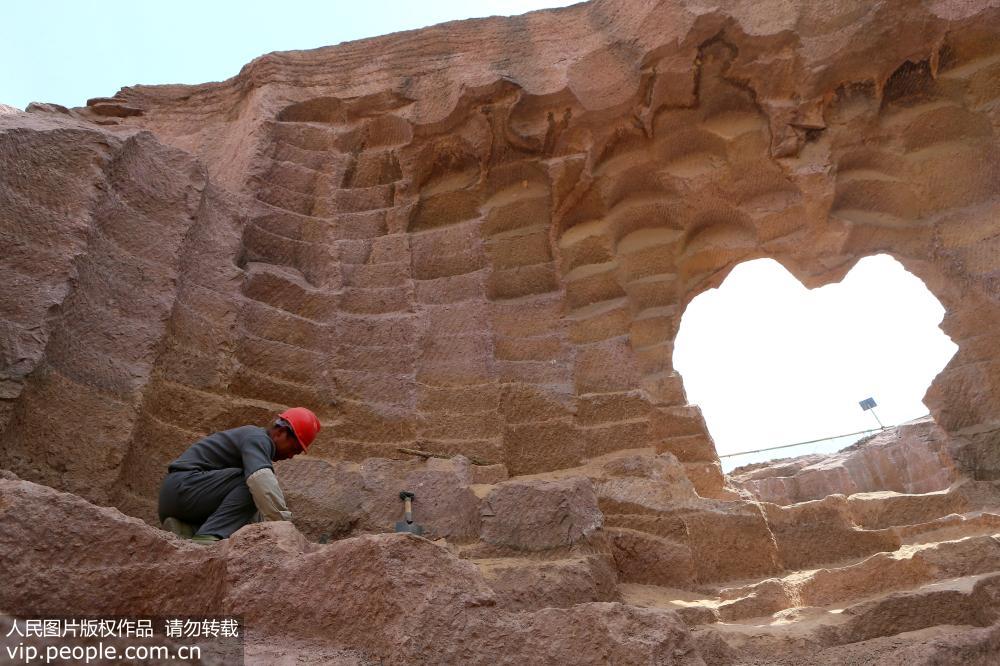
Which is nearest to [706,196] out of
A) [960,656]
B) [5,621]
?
[960,656]

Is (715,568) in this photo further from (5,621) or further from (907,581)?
(5,621)

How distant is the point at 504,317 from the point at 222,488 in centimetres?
281

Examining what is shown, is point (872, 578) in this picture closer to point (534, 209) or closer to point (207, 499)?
point (207, 499)

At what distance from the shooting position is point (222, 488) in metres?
3.60

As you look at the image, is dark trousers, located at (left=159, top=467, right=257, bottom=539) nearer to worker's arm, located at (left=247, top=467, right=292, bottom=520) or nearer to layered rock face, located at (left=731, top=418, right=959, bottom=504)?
worker's arm, located at (left=247, top=467, right=292, bottom=520)

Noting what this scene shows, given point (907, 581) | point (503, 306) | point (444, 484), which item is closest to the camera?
point (907, 581)

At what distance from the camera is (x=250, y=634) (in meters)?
2.27

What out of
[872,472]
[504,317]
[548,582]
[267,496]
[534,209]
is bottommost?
[548,582]

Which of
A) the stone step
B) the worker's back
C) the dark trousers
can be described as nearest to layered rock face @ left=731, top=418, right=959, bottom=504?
the stone step

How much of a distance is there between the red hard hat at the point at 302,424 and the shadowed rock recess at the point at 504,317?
1.26ft

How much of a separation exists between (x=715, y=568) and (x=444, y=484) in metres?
1.66

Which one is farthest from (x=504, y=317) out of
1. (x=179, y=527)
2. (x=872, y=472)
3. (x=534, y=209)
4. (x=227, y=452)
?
(x=872, y=472)

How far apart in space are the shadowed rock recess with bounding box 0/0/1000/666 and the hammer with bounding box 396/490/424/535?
2.5 inches

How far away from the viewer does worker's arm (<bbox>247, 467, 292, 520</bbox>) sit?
346cm
